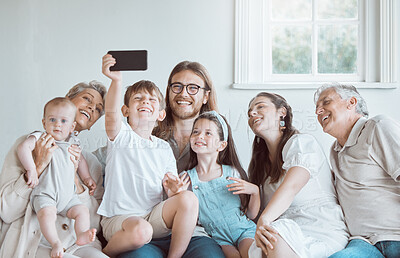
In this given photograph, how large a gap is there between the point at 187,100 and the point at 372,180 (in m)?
0.82

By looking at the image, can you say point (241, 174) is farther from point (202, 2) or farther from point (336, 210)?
point (202, 2)

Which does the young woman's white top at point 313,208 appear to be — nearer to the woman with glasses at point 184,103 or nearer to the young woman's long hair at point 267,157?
the young woman's long hair at point 267,157

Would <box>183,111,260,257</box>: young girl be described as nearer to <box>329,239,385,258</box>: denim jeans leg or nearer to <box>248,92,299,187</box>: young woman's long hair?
<box>248,92,299,187</box>: young woman's long hair

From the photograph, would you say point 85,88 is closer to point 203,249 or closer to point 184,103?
point 184,103

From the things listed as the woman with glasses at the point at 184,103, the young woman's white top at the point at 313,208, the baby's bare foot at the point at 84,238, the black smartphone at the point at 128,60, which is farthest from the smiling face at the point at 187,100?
the baby's bare foot at the point at 84,238

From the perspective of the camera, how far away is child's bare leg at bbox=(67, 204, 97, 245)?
1455 millimetres

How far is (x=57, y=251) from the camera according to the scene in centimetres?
142

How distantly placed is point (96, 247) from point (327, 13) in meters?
1.59

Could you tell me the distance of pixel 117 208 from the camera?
165 centimetres

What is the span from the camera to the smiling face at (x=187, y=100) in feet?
6.51

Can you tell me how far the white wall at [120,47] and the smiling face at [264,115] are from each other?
32 cm

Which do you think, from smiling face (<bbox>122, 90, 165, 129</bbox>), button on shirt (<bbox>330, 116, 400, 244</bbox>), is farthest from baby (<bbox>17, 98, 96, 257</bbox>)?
button on shirt (<bbox>330, 116, 400, 244</bbox>)

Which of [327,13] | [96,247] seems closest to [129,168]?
[96,247]

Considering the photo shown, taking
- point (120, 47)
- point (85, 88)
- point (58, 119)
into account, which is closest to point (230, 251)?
point (58, 119)
